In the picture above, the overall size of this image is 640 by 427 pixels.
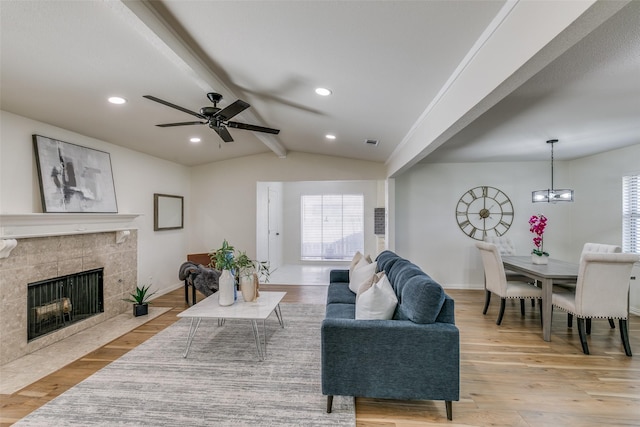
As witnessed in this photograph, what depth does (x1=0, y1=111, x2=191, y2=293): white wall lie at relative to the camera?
9.87 ft

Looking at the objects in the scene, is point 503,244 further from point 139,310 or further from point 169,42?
point 139,310

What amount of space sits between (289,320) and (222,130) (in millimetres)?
2446

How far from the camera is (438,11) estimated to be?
158 cm

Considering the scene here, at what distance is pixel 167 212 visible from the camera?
555cm

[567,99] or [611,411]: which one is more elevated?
[567,99]

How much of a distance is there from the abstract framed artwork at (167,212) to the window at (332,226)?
3.73m

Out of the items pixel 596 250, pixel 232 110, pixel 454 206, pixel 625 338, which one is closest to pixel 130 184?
pixel 232 110

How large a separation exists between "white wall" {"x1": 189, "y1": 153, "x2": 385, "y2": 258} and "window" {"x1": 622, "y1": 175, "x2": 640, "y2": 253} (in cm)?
395

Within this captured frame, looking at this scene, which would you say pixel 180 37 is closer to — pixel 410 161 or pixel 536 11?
pixel 536 11

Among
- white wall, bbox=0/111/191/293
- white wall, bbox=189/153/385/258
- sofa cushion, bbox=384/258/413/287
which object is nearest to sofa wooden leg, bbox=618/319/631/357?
sofa cushion, bbox=384/258/413/287

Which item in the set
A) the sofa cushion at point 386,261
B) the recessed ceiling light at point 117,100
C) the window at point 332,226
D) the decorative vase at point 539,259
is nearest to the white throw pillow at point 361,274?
the sofa cushion at point 386,261

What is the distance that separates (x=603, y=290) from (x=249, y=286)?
11.9ft

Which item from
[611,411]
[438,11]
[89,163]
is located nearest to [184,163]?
[89,163]

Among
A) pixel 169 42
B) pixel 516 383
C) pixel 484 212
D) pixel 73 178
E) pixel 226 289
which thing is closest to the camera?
pixel 169 42
